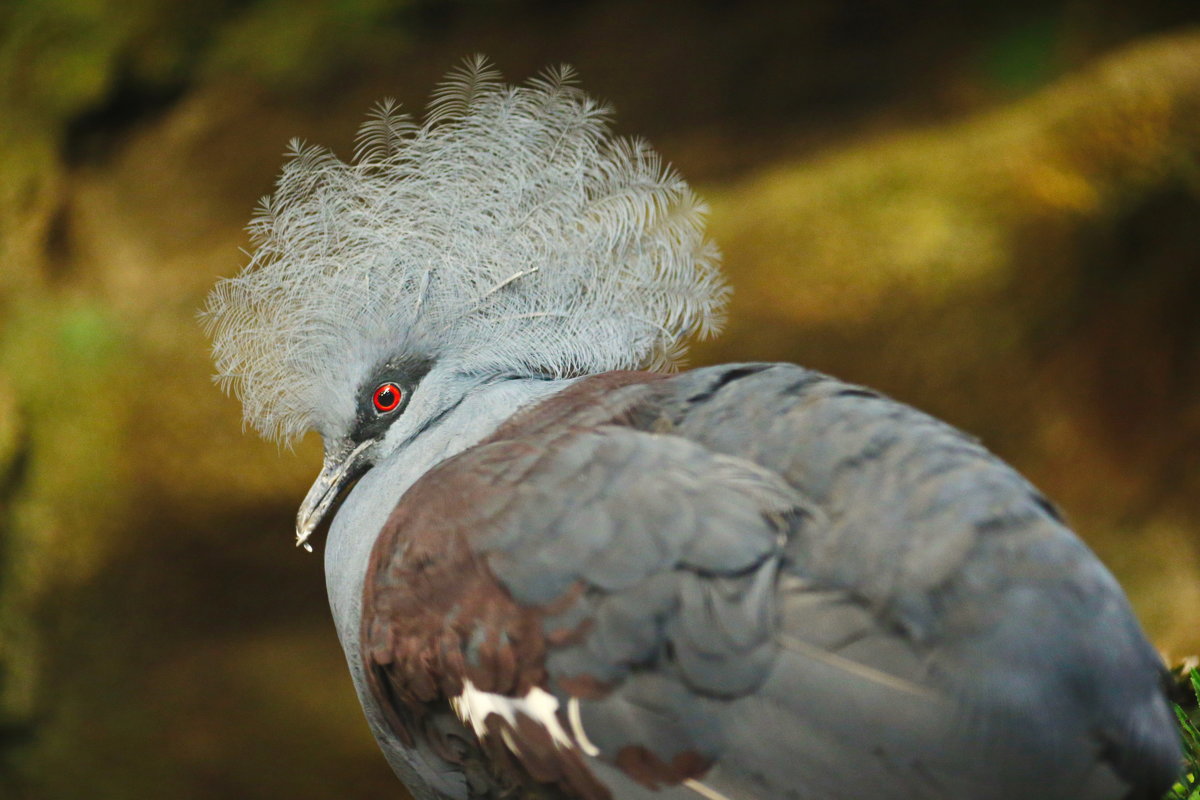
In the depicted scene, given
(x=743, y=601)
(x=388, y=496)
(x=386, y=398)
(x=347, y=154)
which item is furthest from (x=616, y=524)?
(x=347, y=154)

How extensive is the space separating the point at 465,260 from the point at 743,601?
1.00 m

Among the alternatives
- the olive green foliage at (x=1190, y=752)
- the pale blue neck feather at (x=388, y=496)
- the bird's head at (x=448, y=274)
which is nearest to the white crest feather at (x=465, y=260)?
the bird's head at (x=448, y=274)

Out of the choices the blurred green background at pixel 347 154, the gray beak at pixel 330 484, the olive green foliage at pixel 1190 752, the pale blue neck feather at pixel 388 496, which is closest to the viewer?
the pale blue neck feather at pixel 388 496

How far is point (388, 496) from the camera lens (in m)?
2.00

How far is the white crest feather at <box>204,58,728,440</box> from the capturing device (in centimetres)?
208

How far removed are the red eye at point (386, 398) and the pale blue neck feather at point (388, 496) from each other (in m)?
0.10

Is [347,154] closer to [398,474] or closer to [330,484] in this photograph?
[330,484]

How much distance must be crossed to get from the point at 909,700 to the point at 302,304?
4.69ft

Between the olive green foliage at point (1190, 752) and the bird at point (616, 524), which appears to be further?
the olive green foliage at point (1190, 752)

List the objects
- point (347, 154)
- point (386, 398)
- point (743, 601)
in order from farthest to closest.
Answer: point (347, 154)
point (386, 398)
point (743, 601)

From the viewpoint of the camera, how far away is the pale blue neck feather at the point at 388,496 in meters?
1.92

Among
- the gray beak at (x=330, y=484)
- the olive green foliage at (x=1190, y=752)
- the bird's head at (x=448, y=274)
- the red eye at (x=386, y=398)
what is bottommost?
the olive green foliage at (x=1190, y=752)

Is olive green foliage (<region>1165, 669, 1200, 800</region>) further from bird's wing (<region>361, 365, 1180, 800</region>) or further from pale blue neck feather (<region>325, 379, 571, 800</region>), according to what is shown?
pale blue neck feather (<region>325, 379, 571, 800</region>)

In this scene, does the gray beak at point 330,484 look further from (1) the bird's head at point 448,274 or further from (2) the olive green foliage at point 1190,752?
(2) the olive green foliage at point 1190,752
